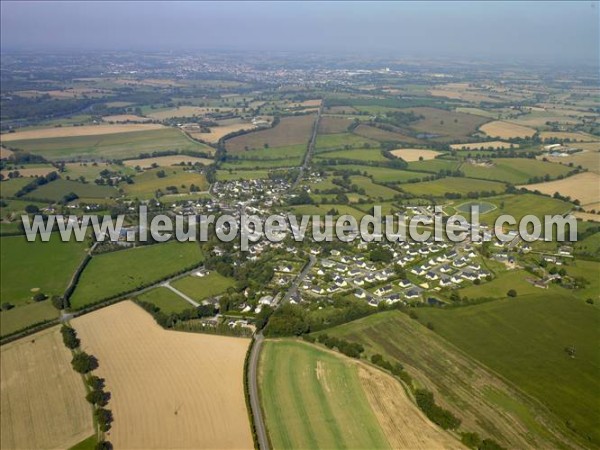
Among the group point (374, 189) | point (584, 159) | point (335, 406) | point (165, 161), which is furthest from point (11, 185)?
point (584, 159)

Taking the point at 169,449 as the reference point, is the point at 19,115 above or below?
above

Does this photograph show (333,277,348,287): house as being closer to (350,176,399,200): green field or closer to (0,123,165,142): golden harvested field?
(350,176,399,200): green field

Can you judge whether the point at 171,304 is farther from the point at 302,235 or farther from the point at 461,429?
the point at 461,429

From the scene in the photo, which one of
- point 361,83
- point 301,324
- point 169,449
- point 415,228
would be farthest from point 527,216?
point 361,83

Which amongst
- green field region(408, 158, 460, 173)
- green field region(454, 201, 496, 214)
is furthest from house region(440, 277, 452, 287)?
green field region(408, 158, 460, 173)

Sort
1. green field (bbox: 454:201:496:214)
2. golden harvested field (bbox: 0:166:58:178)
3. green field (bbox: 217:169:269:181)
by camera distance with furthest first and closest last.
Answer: golden harvested field (bbox: 0:166:58:178) < green field (bbox: 217:169:269:181) < green field (bbox: 454:201:496:214)

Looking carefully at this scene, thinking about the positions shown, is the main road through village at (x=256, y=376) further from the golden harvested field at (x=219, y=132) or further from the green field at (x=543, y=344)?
the golden harvested field at (x=219, y=132)

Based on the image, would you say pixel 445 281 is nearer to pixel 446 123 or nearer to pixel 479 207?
pixel 479 207
